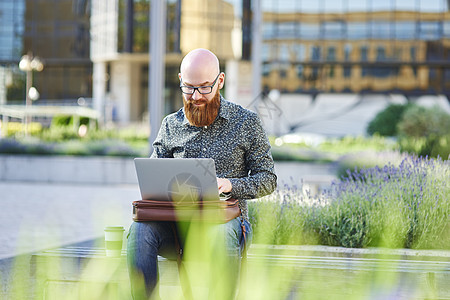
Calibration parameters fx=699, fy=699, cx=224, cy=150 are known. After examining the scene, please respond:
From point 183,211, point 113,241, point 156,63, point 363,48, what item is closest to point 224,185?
point 183,211

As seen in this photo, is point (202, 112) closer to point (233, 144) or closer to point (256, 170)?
point (233, 144)

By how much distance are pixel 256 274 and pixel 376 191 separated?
1262 millimetres

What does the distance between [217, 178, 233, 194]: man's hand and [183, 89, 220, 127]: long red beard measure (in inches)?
13.6

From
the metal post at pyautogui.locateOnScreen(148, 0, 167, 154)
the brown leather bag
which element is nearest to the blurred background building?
the metal post at pyautogui.locateOnScreen(148, 0, 167, 154)

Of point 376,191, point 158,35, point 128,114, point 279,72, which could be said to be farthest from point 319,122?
point 376,191

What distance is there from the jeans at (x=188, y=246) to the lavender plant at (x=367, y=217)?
1.01 m

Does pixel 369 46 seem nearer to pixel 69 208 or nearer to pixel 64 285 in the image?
pixel 69 208

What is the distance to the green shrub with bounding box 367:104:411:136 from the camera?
2991 centimetres

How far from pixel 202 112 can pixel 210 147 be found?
19 centimetres

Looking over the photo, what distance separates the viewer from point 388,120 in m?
30.3

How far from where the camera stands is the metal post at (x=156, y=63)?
1043cm

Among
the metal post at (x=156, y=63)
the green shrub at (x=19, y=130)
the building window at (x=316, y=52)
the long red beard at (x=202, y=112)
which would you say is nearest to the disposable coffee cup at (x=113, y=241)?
the long red beard at (x=202, y=112)

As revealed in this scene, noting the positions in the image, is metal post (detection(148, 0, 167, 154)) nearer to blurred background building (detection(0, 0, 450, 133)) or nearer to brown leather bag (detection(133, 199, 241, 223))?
brown leather bag (detection(133, 199, 241, 223))

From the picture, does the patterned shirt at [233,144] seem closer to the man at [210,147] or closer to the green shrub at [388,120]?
the man at [210,147]
